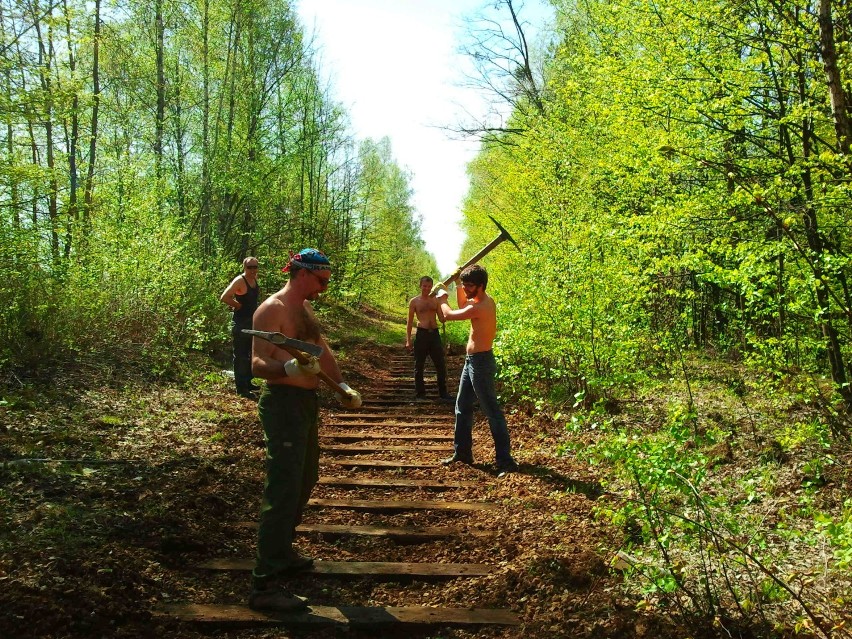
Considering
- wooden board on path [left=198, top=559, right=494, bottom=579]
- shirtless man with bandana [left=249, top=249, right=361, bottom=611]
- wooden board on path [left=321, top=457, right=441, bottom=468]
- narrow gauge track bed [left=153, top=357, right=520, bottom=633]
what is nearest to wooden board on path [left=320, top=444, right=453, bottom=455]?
narrow gauge track bed [left=153, top=357, right=520, bottom=633]

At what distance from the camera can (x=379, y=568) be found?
412cm

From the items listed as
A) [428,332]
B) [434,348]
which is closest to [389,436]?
[434,348]

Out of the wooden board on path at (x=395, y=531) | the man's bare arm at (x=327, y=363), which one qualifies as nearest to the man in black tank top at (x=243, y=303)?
the wooden board on path at (x=395, y=531)

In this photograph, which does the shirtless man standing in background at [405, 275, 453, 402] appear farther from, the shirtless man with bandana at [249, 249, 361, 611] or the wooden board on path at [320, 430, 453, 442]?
the shirtless man with bandana at [249, 249, 361, 611]

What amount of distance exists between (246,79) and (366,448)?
53.2ft

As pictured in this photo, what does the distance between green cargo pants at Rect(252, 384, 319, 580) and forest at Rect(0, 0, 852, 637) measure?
A: 1651 millimetres

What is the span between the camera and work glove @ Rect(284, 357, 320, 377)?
11.6ft

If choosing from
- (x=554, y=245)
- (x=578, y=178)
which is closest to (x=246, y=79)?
(x=578, y=178)

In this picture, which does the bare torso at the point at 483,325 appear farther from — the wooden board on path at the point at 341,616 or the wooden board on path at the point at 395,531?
the wooden board on path at the point at 341,616

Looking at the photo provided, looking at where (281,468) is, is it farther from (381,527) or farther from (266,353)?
(381,527)

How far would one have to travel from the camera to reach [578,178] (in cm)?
1040

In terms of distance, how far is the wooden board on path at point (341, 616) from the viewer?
3.39 m

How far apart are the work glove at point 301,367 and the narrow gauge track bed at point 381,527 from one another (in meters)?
1.38

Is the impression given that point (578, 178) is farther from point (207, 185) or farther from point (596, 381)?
point (207, 185)
